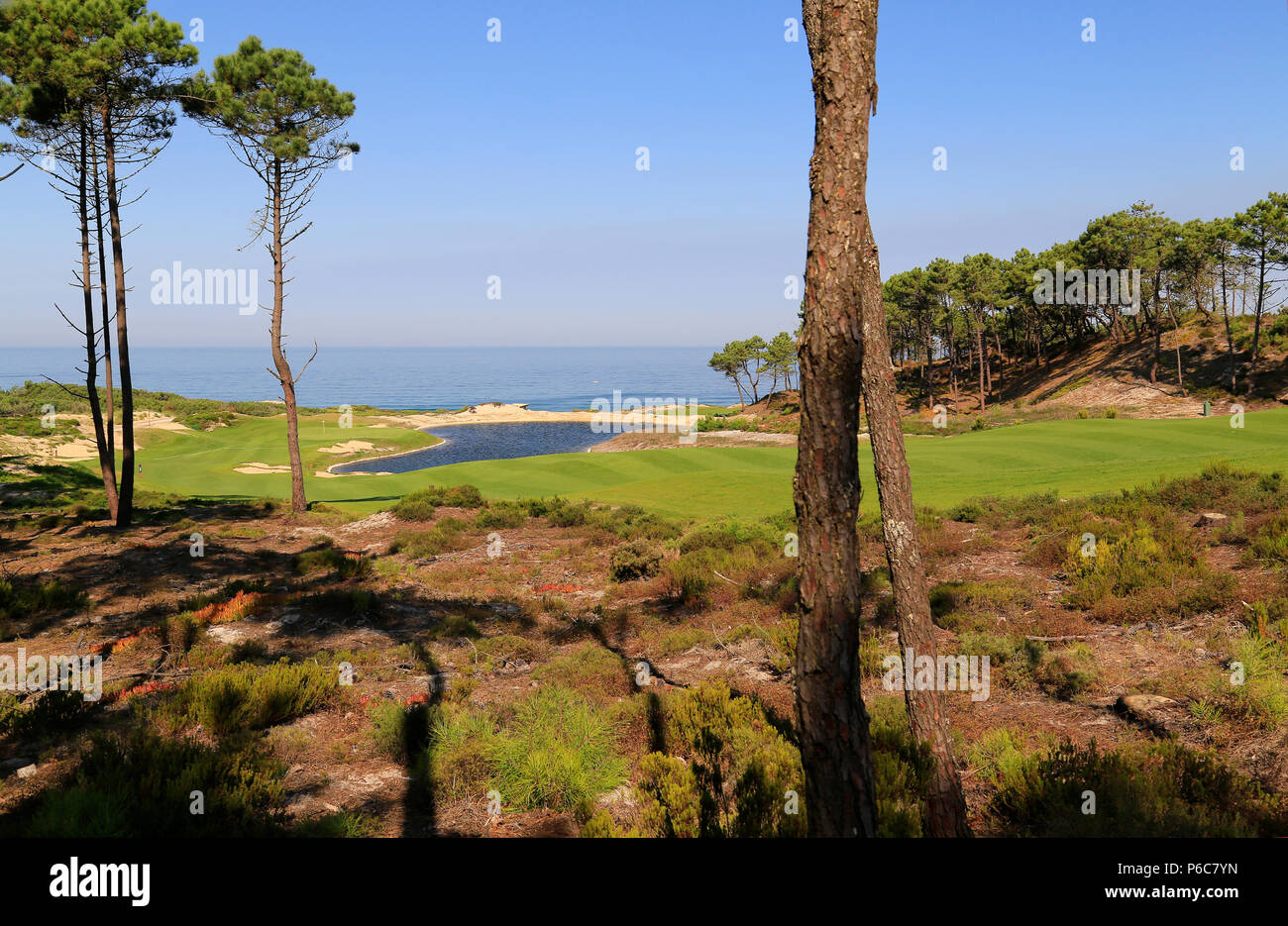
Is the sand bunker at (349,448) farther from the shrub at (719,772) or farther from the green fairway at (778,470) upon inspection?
the shrub at (719,772)

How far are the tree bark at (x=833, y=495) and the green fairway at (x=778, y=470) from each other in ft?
54.9

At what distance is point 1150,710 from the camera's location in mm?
6902

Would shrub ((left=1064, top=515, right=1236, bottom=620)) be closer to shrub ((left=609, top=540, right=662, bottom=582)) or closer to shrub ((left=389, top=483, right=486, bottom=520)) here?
shrub ((left=609, top=540, right=662, bottom=582))

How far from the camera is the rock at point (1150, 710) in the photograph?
6.64 metres

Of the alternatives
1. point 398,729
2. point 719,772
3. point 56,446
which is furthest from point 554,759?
point 56,446

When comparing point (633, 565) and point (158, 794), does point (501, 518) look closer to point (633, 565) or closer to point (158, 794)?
point (633, 565)

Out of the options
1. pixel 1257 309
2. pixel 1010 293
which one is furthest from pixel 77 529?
pixel 1010 293

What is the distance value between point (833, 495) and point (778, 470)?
27.4 meters

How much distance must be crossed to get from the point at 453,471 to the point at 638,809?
1256 inches

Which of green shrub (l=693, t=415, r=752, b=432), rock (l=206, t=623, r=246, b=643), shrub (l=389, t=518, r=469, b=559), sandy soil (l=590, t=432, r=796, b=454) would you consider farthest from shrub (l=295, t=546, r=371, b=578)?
green shrub (l=693, t=415, r=752, b=432)

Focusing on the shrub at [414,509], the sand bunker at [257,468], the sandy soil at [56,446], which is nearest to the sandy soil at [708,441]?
the sand bunker at [257,468]

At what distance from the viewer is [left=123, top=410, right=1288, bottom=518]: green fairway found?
21.2 m

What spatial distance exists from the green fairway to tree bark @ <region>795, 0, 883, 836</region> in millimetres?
16745

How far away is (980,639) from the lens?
29.0 feet
